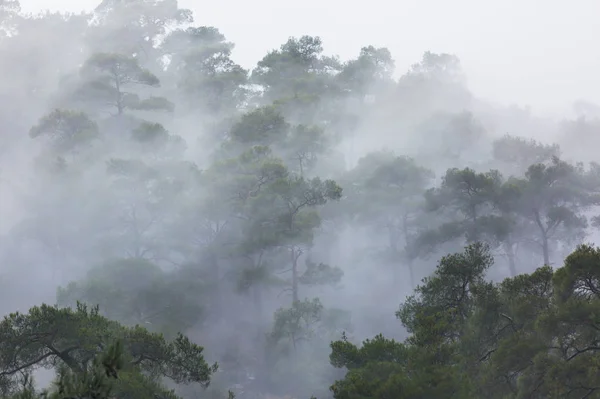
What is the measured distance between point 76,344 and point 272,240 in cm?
1980

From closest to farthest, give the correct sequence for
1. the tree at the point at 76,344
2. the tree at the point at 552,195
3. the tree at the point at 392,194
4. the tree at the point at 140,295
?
the tree at the point at 76,344, the tree at the point at 140,295, the tree at the point at 552,195, the tree at the point at 392,194

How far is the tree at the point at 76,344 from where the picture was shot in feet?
51.4

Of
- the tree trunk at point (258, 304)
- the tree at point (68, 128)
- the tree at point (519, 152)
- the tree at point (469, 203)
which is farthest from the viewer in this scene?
the tree at point (519, 152)

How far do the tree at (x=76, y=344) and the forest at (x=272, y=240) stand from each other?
0.05m

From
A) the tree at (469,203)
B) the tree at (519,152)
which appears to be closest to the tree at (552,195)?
the tree at (469,203)

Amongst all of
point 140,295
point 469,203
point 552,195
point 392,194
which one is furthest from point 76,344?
point 552,195

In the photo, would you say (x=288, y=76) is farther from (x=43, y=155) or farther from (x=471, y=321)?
(x=471, y=321)

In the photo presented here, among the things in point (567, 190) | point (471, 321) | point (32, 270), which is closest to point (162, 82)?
point (32, 270)

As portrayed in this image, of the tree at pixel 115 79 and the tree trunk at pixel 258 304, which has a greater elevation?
the tree at pixel 115 79

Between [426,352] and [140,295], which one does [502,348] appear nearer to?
[426,352]

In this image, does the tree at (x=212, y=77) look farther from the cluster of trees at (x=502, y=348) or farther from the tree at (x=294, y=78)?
the cluster of trees at (x=502, y=348)

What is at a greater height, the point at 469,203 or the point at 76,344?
the point at 469,203

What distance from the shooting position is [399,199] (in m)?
42.7

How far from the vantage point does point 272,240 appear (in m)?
35.4
